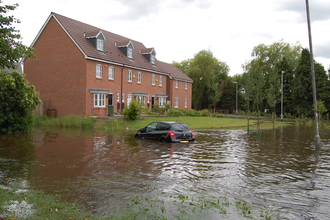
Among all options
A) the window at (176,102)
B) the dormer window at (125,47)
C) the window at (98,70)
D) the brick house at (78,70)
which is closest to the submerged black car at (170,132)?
the brick house at (78,70)

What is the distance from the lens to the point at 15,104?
20156mm

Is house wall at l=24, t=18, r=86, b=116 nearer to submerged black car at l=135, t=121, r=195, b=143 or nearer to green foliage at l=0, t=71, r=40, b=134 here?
green foliage at l=0, t=71, r=40, b=134

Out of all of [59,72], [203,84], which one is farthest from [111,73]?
[203,84]

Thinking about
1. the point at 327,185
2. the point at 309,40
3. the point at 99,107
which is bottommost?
the point at 327,185

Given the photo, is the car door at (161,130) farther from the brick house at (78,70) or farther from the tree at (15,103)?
the brick house at (78,70)

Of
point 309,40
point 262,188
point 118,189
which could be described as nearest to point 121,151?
point 118,189

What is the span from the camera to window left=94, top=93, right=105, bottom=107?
32.2m

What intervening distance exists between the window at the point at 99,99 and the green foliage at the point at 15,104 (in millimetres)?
11432

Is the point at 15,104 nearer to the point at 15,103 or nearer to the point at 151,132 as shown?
the point at 15,103

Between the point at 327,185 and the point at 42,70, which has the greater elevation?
the point at 42,70

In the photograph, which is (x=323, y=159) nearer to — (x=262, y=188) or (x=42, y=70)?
(x=262, y=188)

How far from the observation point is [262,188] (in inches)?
322

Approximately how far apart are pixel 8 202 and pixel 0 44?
5285 millimetres

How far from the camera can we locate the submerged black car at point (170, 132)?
16.6 meters
